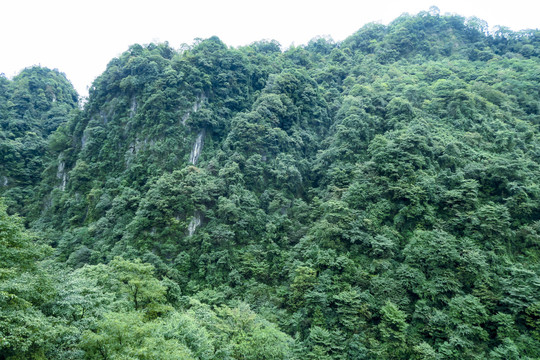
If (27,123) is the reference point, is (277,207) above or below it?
below

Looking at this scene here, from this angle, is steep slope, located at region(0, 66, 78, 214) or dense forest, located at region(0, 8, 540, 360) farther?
steep slope, located at region(0, 66, 78, 214)

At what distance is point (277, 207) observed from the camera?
3234cm

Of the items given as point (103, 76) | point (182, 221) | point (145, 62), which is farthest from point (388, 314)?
point (103, 76)

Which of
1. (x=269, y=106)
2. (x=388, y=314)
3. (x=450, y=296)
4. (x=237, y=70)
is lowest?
(x=388, y=314)

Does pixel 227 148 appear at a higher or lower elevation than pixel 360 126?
lower

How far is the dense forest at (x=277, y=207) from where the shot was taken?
1557 cm

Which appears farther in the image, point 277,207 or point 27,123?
point 27,123

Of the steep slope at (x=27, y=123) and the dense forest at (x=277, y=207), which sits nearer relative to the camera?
the dense forest at (x=277, y=207)

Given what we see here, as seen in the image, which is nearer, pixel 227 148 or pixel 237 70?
pixel 227 148

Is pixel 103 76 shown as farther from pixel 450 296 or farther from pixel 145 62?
pixel 450 296

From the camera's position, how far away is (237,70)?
48.1 m

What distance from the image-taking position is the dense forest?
15.6 m

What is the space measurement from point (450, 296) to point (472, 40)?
6044 centimetres

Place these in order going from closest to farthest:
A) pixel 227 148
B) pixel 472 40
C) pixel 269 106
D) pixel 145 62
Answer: pixel 227 148 < pixel 269 106 < pixel 145 62 < pixel 472 40
